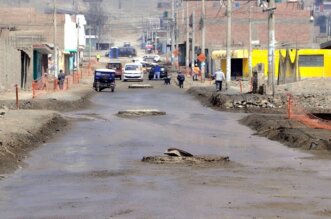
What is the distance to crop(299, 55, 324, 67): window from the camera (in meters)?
75.1

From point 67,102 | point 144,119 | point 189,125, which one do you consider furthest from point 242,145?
point 67,102

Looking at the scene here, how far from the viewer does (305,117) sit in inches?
1407

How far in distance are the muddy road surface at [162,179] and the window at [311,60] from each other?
43424 mm

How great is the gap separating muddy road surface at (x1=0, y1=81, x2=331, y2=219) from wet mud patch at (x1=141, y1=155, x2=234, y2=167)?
25cm

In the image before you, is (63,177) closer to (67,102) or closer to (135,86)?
(67,102)

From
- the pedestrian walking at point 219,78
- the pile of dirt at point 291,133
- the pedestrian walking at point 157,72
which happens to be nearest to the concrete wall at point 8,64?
the pedestrian walking at point 219,78

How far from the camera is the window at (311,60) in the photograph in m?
75.1

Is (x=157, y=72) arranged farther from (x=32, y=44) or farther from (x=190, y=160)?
(x=190, y=160)

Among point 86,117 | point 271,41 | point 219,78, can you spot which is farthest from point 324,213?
point 219,78

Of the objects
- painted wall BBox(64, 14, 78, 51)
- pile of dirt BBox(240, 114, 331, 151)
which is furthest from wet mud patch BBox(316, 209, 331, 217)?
painted wall BBox(64, 14, 78, 51)

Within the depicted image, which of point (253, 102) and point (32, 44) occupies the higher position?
point (32, 44)

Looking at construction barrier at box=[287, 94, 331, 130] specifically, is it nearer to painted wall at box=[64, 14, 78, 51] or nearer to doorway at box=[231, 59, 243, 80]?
doorway at box=[231, 59, 243, 80]

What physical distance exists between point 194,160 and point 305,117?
14929 millimetres

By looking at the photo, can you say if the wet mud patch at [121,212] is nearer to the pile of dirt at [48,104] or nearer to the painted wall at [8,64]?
the pile of dirt at [48,104]
